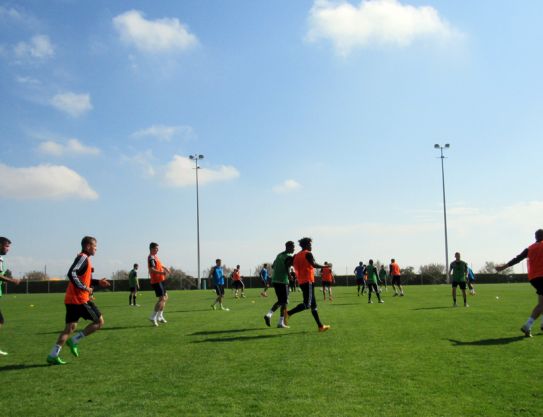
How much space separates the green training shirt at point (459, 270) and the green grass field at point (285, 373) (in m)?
5.65

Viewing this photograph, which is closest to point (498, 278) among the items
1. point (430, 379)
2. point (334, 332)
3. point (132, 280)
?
point (132, 280)

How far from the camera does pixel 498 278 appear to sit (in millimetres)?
57656

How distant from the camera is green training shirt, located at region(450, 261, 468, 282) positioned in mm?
17125

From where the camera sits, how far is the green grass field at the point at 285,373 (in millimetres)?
5090

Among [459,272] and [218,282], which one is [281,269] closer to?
[218,282]

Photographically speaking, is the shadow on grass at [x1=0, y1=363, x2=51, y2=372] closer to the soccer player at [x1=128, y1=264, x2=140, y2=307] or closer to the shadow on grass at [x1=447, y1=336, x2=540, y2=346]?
the shadow on grass at [x1=447, y1=336, x2=540, y2=346]

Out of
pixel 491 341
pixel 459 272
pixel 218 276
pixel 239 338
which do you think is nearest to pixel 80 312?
pixel 239 338

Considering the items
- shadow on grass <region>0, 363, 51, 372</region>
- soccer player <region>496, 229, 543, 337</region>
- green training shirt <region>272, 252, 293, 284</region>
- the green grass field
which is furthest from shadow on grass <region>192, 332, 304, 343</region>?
soccer player <region>496, 229, 543, 337</region>

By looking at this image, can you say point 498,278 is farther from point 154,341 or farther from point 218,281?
point 154,341

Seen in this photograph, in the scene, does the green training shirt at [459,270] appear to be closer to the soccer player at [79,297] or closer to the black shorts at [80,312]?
the soccer player at [79,297]

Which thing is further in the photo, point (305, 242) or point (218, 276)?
point (218, 276)

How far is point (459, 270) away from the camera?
681 inches

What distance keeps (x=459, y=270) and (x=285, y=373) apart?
12.5 m

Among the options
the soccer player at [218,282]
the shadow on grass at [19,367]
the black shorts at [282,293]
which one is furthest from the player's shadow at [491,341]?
the soccer player at [218,282]
